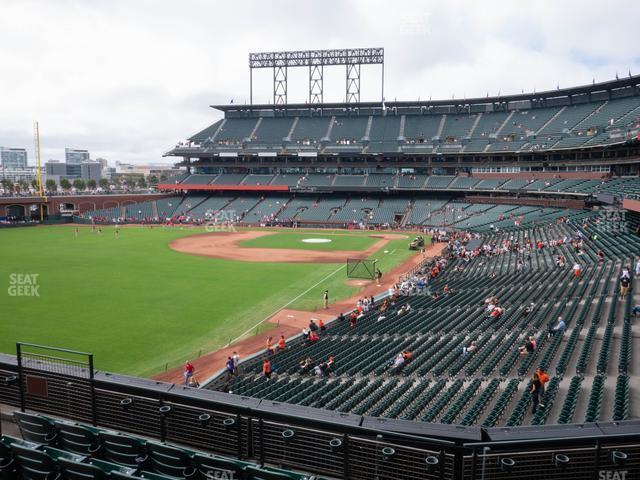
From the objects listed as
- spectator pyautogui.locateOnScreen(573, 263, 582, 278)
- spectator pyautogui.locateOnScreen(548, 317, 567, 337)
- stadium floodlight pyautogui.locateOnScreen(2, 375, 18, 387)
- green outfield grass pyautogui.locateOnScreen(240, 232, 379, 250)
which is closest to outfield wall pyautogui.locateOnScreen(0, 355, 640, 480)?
stadium floodlight pyautogui.locateOnScreen(2, 375, 18, 387)

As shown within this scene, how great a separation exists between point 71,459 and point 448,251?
46.0 meters

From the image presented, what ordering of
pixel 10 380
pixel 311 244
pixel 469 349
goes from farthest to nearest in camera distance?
pixel 311 244
pixel 469 349
pixel 10 380

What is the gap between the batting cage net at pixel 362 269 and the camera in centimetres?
4092

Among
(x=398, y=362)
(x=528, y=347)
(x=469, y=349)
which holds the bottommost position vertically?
(x=398, y=362)

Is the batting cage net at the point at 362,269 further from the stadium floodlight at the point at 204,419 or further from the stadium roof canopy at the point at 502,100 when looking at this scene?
the stadium roof canopy at the point at 502,100

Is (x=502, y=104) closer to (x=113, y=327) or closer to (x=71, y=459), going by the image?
(x=113, y=327)

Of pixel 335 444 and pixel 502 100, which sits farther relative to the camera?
pixel 502 100

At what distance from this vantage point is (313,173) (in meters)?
93.4

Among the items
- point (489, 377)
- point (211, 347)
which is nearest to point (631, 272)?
point (489, 377)

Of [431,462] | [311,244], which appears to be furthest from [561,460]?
[311,244]

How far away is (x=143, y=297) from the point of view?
1261 inches

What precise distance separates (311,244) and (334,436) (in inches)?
2109

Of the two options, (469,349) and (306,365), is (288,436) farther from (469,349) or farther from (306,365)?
(469,349)

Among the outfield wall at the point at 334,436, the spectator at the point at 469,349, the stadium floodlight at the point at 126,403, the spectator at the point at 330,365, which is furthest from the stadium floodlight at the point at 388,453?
the spectator at the point at 469,349
